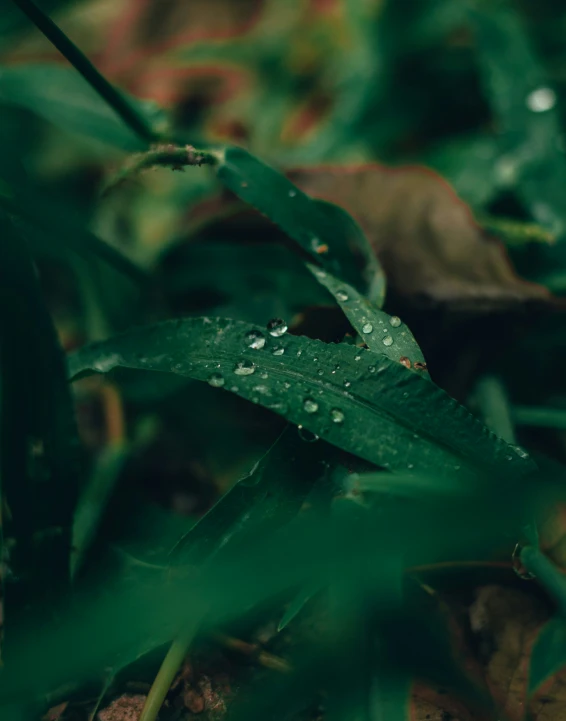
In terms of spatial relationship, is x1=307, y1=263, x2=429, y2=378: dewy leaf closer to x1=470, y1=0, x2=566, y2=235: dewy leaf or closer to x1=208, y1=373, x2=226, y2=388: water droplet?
x1=208, y1=373, x2=226, y2=388: water droplet

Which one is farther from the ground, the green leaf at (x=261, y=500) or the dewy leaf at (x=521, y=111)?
the dewy leaf at (x=521, y=111)

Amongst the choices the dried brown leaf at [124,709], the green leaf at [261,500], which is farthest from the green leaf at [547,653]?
the dried brown leaf at [124,709]

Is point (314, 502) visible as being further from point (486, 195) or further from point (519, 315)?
point (486, 195)

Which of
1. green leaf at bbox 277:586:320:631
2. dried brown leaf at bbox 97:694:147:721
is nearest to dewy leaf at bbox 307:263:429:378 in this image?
green leaf at bbox 277:586:320:631

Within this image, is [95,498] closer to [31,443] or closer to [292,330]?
[31,443]

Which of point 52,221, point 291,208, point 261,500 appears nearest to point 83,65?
point 52,221

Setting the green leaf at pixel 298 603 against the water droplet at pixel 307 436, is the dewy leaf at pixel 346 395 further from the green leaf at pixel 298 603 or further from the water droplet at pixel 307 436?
the green leaf at pixel 298 603

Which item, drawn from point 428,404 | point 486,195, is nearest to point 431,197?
point 486,195
